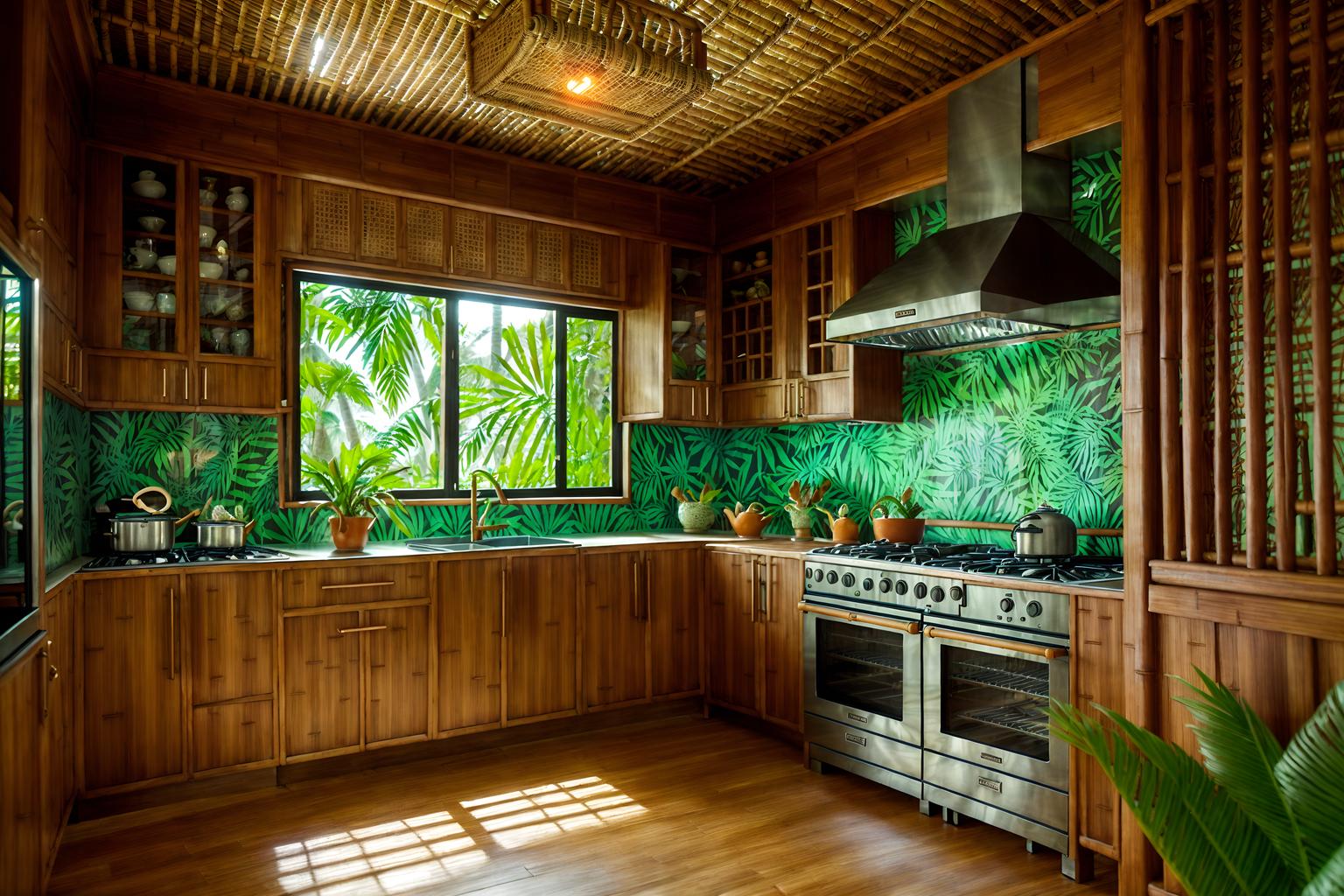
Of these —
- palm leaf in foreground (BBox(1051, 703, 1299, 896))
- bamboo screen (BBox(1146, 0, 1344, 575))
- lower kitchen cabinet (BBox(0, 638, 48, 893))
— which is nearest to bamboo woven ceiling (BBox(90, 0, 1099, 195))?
bamboo screen (BBox(1146, 0, 1344, 575))

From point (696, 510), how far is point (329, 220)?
2.43 m

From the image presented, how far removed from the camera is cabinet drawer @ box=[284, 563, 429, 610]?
3.58 meters

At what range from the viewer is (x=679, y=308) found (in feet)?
16.9

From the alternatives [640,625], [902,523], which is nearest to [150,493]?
[640,625]

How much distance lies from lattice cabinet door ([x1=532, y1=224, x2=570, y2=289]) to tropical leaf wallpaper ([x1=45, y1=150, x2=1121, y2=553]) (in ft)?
4.07

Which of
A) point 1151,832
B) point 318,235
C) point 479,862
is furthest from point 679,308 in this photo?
point 1151,832

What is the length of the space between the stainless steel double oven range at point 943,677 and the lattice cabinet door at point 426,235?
2.35m

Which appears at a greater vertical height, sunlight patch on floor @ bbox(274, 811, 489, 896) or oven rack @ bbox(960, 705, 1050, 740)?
oven rack @ bbox(960, 705, 1050, 740)

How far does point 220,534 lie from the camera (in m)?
3.67

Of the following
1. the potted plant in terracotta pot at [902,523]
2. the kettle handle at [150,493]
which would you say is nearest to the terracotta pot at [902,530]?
the potted plant in terracotta pot at [902,523]

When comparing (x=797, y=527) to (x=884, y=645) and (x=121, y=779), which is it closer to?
(x=884, y=645)

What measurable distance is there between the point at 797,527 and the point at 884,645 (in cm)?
124

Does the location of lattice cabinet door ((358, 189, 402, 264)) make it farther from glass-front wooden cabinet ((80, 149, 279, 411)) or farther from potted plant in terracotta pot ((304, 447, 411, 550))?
potted plant in terracotta pot ((304, 447, 411, 550))

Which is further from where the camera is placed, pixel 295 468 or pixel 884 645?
pixel 295 468
